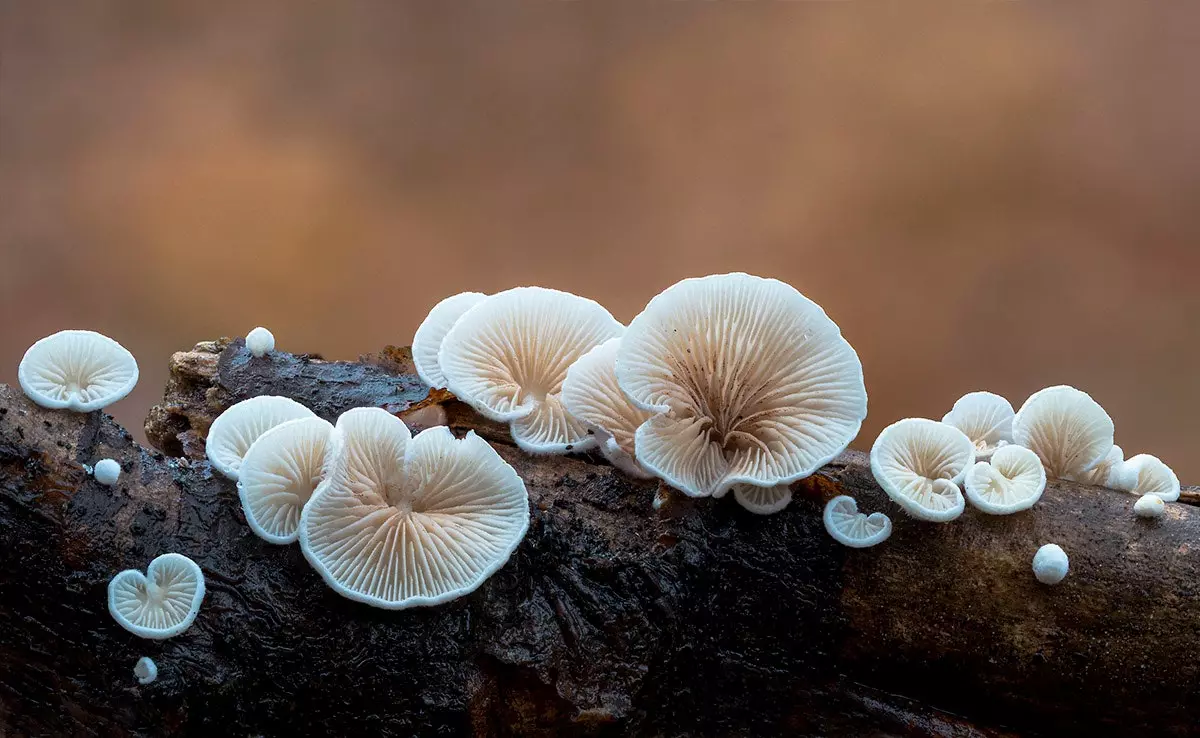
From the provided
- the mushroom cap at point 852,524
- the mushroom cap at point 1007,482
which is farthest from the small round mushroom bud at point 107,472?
the mushroom cap at point 1007,482

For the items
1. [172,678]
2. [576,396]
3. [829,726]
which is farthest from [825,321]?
[172,678]

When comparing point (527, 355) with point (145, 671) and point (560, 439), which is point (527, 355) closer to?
point (560, 439)

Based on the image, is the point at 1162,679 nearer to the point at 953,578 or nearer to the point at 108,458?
the point at 953,578

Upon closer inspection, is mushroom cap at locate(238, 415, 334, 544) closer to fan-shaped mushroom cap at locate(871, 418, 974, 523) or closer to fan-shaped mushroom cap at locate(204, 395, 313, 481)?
fan-shaped mushroom cap at locate(204, 395, 313, 481)

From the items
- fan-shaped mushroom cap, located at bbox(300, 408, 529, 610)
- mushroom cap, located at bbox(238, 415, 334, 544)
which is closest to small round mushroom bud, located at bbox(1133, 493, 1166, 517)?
fan-shaped mushroom cap, located at bbox(300, 408, 529, 610)

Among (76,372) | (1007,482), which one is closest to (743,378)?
(1007,482)
